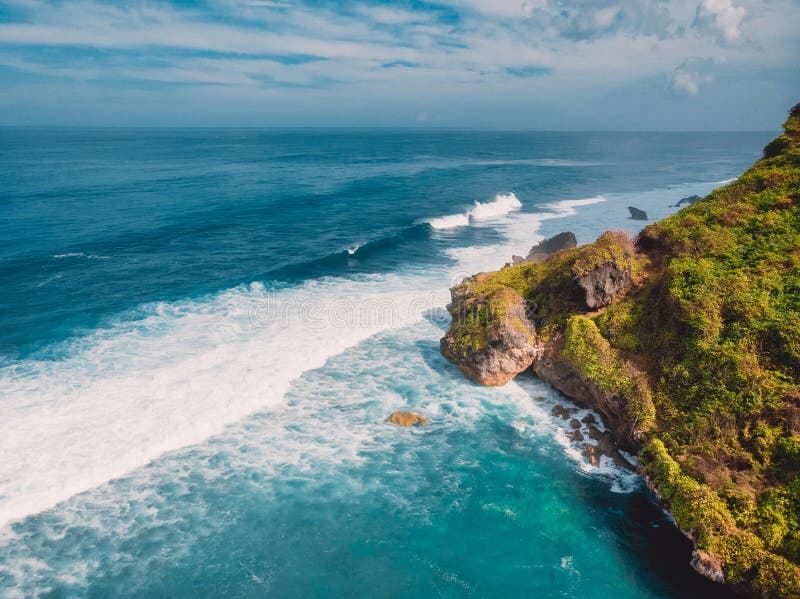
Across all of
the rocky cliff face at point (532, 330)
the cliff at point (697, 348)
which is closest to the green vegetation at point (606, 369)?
the cliff at point (697, 348)

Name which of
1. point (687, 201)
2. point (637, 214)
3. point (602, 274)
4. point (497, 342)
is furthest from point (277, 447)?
point (687, 201)

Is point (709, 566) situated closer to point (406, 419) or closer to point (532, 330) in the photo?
point (406, 419)

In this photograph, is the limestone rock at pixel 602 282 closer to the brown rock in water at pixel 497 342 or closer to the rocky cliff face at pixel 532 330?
the rocky cliff face at pixel 532 330

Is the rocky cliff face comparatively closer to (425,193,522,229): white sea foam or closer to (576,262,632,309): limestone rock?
(576,262,632,309): limestone rock

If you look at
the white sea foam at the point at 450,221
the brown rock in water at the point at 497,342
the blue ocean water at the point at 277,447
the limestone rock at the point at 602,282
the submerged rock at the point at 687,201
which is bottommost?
the blue ocean water at the point at 277,447

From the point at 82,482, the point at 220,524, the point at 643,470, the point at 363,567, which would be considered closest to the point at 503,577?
the point at 363,567

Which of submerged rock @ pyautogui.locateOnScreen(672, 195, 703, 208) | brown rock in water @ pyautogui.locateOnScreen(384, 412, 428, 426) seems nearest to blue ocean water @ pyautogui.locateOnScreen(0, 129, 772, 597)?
brown rock in water @ pyautogui.locateOnScreen(384, 412, 428, 426)
